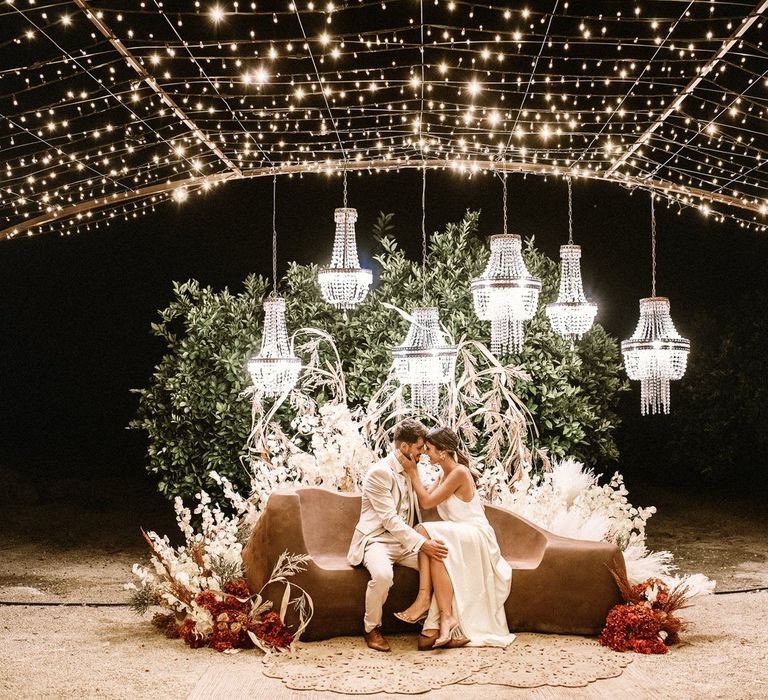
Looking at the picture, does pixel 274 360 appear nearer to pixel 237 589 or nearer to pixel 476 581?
pixel 237 589

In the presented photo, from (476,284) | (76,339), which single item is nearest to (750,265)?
(476,284)

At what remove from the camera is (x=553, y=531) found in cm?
600

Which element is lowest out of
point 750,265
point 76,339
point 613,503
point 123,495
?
point 123,495

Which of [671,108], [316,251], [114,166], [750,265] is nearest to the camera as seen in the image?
[671,108]

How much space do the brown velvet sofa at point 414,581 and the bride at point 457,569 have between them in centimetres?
13

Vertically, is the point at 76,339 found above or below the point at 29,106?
below

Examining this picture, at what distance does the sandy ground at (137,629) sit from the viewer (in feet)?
14.6

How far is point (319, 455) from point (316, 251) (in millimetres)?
5353

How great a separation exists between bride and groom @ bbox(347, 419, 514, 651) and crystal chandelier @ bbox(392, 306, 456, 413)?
623mm

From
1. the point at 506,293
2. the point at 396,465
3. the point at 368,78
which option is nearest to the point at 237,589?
the point at 396,465

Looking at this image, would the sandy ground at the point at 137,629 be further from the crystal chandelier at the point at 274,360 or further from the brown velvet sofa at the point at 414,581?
the crystal chandelier at the point at 274,360

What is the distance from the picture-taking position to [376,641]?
5.12m

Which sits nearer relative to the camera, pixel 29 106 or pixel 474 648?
pixel 474 648

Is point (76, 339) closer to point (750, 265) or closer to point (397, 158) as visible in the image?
point (397, 158)
